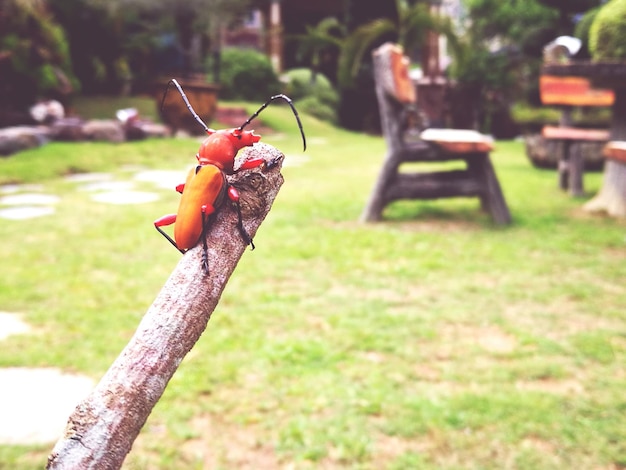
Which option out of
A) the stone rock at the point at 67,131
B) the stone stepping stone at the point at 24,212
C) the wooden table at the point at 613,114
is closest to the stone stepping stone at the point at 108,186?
the stone stepping stone at the point at 24,212

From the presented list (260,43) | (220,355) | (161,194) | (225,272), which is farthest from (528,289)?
(260,43)

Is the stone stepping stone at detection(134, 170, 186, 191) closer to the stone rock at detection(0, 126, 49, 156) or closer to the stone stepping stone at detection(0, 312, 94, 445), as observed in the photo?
the stone rock at detection(0, 126, 49, 156)

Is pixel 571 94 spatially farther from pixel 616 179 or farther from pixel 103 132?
pixel 103 132

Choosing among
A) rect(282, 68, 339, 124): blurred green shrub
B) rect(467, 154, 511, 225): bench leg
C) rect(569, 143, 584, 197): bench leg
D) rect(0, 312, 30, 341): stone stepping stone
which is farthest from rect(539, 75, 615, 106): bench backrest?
rect(282, 68, 339, 124): blurred green shrub

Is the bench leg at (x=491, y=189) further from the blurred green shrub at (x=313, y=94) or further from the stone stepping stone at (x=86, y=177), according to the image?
the blurred green shrub at (x=313, y=94)

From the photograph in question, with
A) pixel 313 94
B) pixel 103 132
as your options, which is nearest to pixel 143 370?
pixel 103 132
